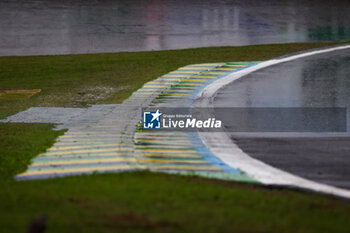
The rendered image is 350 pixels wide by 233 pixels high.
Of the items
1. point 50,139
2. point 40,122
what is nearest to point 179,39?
point 40,122

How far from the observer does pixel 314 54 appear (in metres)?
31.0

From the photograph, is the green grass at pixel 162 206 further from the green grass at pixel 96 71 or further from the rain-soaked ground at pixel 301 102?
the green grass at pixel 96 71

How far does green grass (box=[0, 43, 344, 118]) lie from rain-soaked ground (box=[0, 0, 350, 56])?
2.60 m

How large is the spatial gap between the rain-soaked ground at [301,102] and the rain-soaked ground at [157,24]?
9151 millimetres

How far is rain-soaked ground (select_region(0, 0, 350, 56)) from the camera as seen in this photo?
36.8 m

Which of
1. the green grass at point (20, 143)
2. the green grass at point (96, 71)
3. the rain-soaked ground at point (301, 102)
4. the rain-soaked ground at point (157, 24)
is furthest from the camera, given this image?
the rain-soaked ground at point (157, 24)

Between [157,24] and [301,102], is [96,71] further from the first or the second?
[157,24]

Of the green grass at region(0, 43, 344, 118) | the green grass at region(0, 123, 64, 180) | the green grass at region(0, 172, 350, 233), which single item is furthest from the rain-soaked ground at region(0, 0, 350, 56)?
the green grass at region(0, 172, 350, 233)

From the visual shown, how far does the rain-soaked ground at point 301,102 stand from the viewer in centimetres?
1320

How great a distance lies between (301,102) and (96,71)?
11.6 m

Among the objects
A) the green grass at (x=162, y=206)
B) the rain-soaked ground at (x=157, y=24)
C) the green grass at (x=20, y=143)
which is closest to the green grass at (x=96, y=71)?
the rain-soaked ground at (x=157, y=24)

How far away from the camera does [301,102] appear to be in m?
21.4

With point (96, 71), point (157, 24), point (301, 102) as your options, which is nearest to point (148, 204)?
point (301, 102)

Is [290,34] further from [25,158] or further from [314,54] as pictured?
[25,158]
